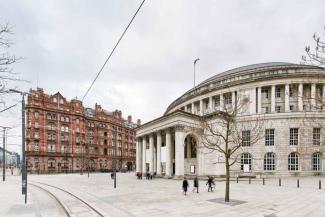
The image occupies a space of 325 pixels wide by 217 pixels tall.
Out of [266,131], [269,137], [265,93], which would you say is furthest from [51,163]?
[265,93]

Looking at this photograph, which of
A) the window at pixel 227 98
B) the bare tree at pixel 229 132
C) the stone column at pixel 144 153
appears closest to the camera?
the bare tree at pixel 229 132


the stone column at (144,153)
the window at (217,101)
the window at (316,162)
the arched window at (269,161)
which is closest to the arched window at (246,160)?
the arched window at (269,161)

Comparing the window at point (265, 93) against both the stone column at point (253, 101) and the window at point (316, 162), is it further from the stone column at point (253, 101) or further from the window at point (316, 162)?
the window at point (316, 162)

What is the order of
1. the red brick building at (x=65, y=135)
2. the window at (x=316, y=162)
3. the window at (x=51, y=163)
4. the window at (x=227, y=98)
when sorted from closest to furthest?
1. the window at (x=316, y=162)
2. the window at (x=227, y=98)
3. the red brick building at (x=65, y=135)
4. the window at (x=51, y=163)

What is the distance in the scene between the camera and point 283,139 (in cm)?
4600

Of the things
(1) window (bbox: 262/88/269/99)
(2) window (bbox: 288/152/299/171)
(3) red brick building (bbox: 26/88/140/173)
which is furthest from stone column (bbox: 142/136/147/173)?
(2) window (bbox: 288/152/299/171)

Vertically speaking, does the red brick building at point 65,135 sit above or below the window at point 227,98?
below

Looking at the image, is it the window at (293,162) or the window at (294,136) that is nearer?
the window at (293,162)

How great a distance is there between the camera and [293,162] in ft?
149

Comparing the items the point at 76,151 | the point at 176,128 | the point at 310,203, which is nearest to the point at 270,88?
the point at 176,128

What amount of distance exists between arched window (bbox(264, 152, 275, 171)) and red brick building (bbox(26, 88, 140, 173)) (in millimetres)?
46601

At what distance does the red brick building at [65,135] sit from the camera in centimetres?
7244

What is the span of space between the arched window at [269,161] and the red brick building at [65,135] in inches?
1835

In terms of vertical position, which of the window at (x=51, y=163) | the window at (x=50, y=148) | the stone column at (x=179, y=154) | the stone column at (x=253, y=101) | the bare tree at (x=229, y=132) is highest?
the stone column at (x=253, y=101)
